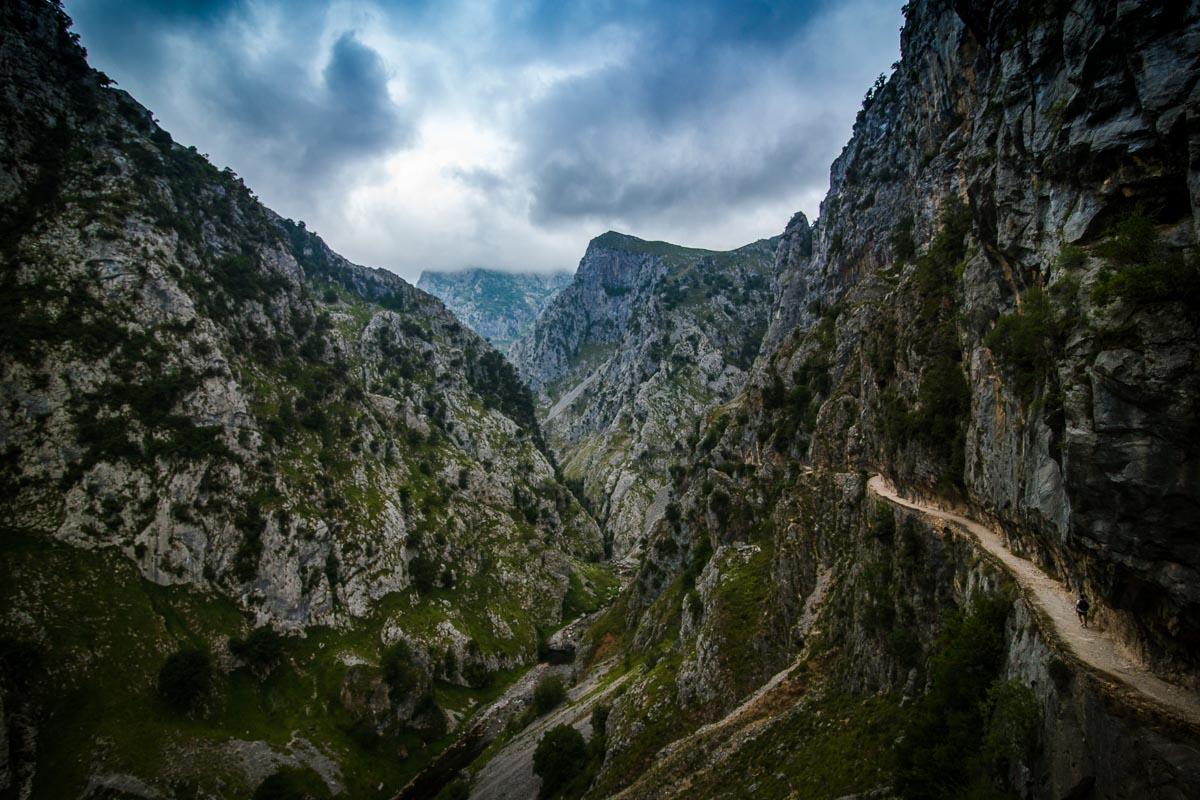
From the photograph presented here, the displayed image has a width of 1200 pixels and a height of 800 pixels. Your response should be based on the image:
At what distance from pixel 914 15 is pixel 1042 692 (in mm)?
127290

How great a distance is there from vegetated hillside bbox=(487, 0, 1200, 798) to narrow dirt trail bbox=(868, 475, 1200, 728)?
1.48ft

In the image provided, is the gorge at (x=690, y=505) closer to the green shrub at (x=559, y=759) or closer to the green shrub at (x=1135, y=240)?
the green shrub at (x=1135, y=240)

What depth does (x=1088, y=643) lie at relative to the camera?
1694 cm

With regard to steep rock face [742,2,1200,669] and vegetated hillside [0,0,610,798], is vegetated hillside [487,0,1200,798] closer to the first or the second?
steep rock face [742,2,1200,669]

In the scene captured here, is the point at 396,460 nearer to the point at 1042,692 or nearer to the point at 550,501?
the point at 550,501

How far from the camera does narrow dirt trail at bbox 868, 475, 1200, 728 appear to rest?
1369cm

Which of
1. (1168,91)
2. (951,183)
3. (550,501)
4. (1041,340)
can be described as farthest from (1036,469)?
(550,501)

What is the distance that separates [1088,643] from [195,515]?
365ft

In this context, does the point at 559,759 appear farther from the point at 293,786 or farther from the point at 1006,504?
the point at 1006,504

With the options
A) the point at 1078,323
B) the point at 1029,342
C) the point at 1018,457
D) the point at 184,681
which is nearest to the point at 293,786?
the point at 184,681

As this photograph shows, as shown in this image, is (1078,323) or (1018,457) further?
(1018,457)

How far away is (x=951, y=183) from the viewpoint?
67062 millimetres

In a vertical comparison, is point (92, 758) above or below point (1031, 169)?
below

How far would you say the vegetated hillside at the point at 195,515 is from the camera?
215ft
